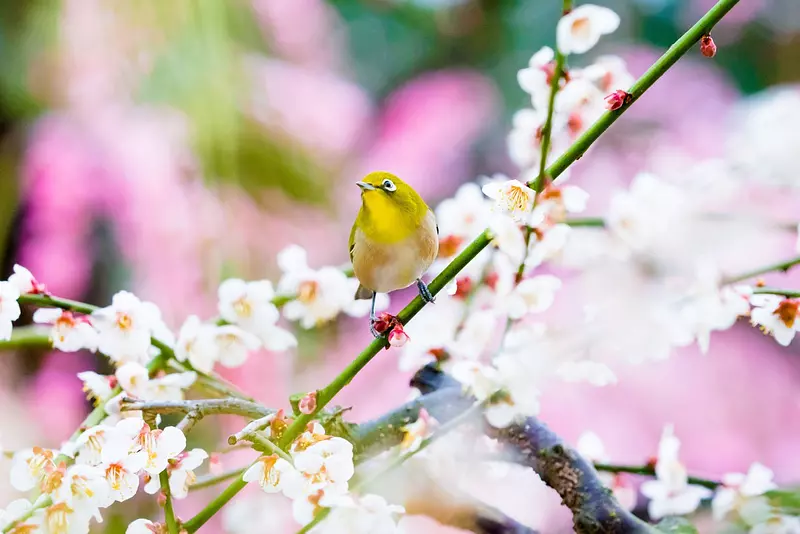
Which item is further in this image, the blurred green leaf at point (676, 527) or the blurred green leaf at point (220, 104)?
the blurred green leaf at point (220, 104)

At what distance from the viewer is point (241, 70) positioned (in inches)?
31.3

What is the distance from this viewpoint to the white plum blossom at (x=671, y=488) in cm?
32

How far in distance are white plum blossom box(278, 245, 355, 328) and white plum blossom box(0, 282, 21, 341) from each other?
11 centimetres

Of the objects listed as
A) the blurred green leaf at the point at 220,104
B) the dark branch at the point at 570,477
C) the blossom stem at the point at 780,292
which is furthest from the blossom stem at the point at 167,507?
the blurred green leaf at the point at 220,104

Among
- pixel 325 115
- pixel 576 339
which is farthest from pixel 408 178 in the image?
pixel 576 339

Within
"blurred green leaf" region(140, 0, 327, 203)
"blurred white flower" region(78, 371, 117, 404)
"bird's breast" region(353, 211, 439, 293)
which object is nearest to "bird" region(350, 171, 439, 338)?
"bird's breast" region(353, 211, 439, 293)

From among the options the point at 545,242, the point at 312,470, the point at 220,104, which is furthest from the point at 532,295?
the point at 220,104

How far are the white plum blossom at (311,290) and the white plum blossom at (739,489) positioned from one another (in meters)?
0.18

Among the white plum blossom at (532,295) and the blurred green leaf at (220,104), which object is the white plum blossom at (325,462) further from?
the blurred green leaf at (220,104)

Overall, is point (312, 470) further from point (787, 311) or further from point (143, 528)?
point (787, 311)

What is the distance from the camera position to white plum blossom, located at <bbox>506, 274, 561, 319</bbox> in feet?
0.98

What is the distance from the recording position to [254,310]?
31 centimetres

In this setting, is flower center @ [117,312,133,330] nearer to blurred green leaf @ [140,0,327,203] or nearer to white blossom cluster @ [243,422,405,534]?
white blossom cluster @ [243,422,405,534]

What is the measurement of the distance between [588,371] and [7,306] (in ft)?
0.71
